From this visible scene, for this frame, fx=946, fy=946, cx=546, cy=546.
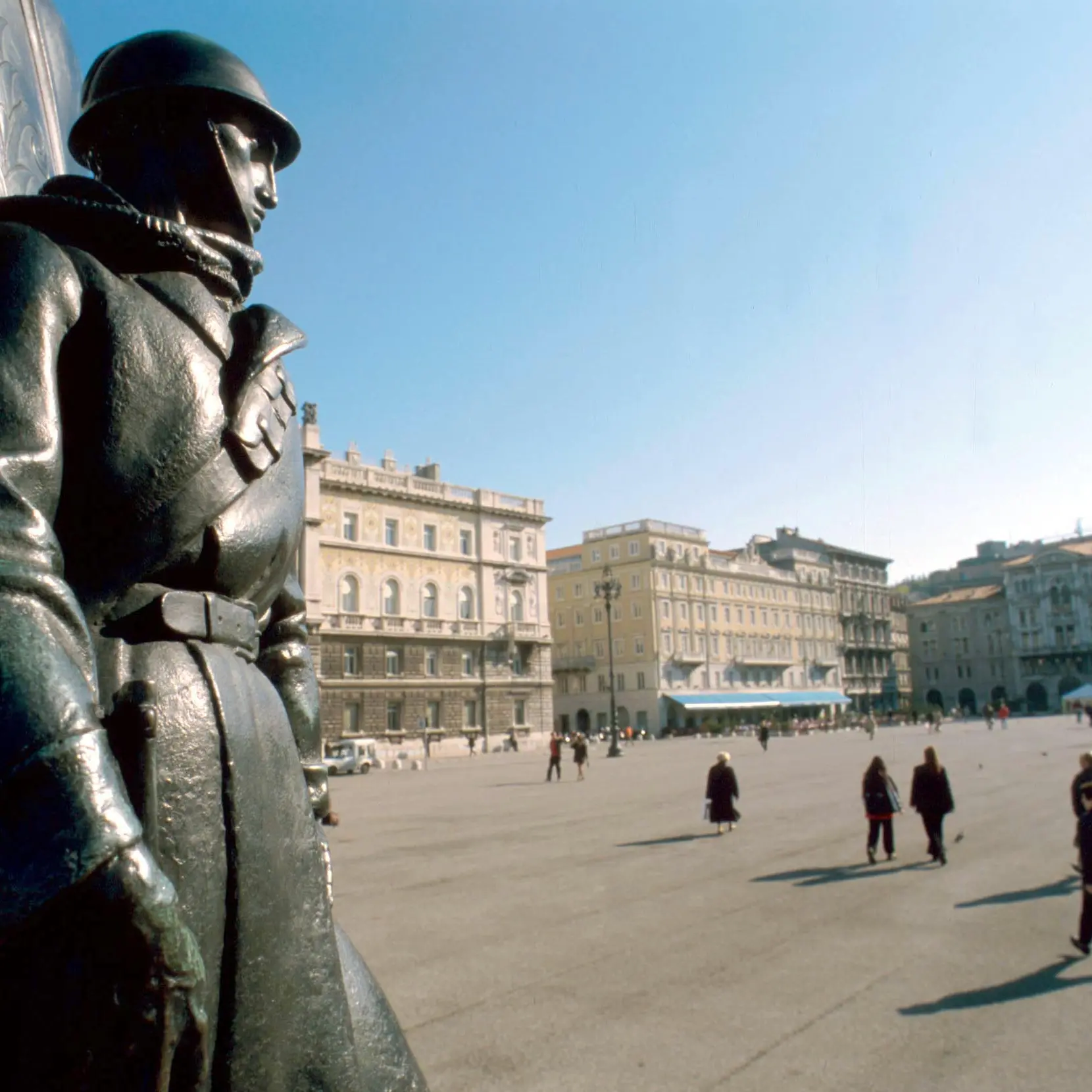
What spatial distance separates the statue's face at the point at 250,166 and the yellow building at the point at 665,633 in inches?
2331

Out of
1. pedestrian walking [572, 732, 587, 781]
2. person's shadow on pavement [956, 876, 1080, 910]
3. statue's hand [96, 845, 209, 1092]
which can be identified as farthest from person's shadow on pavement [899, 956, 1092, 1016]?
pedestrian walking [572, 732, 587, 781]

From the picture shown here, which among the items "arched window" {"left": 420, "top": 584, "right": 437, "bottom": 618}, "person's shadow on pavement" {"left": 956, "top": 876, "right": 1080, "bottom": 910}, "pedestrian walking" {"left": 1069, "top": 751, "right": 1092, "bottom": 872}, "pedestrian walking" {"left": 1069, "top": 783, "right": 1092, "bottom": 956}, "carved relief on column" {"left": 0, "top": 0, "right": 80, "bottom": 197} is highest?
"arched window" {"left": 420, "top": 584, "right": 437, "bottom": 618}

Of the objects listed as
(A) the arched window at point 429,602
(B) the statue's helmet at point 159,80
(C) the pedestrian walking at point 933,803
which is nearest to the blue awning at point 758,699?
(A) the arched window at point 429,602

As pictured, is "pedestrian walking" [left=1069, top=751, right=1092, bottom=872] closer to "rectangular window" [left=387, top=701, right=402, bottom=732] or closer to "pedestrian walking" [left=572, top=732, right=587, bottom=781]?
"pedestrian walking" [left=572, top=732, right=587, bottom=781]

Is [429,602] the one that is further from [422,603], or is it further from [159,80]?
[159,80]

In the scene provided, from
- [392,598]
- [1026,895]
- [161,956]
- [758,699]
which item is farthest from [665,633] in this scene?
[161,956]

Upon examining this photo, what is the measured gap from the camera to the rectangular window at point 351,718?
141ft

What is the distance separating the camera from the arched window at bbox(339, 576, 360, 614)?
4462 cm

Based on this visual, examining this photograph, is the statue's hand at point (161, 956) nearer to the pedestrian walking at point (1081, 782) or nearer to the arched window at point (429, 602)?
the pedestrian walking at point (1081, 782)

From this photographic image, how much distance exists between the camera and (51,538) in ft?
3.85

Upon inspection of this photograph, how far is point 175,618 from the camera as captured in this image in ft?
4.59

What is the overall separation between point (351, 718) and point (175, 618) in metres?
43.8

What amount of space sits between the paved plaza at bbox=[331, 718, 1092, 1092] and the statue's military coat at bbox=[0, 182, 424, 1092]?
3.79m

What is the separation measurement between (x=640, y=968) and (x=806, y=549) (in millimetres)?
81215
